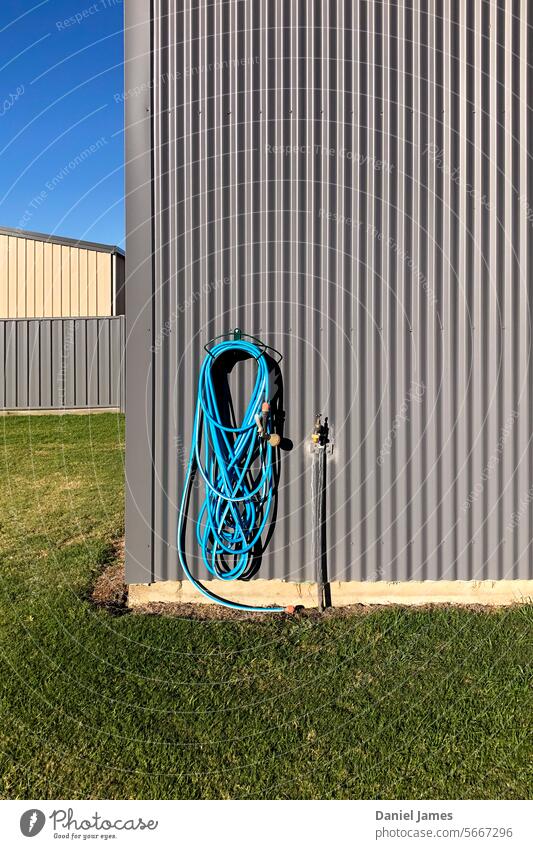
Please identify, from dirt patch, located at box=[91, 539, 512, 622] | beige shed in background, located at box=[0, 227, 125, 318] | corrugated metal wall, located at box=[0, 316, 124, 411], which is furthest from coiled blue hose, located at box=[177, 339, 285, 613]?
beige shed in background, located at box=[0, 227, 125, 318]

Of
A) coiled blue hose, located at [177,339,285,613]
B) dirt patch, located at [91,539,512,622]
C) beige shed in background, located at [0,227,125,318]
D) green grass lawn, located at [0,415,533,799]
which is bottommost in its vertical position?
green grass lawn, located at [0,415,533,799]

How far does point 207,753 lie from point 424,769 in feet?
3.34

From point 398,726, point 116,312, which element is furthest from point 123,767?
point 116,312

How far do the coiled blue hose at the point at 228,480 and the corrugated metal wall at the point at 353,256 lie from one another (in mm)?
136

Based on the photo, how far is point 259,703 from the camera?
10.7 feet

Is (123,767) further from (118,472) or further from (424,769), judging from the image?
(118,472)

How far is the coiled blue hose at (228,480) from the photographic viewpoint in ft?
14.2

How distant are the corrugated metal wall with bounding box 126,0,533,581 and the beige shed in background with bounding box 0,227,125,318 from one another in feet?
42.0

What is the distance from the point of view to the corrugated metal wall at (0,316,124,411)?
1541 centimetres

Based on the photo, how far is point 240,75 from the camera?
4348 millimetres

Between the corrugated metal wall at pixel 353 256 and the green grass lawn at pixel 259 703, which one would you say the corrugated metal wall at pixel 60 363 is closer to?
the green grass lawn at pixel 259 703

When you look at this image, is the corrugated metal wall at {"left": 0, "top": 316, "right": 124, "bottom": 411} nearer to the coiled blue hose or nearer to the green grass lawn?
the green grass lawn

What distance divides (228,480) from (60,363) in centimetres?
1252

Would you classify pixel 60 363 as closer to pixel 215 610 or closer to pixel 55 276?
pixel 55 276
